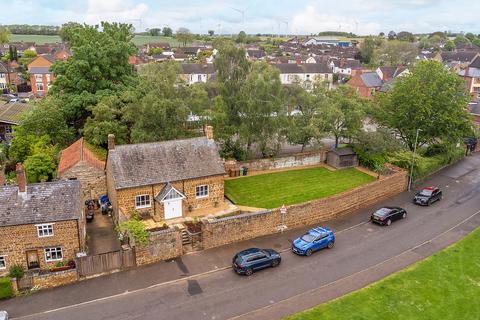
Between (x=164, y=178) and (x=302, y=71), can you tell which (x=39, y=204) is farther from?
(x=302, y=71)

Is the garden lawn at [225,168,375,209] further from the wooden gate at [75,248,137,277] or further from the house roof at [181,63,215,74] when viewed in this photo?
the house roof at [181,63,215,74]

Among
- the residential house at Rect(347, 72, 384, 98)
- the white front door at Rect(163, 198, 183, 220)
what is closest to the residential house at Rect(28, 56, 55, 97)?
the residential house at Rect(347, 72, 384, 98)

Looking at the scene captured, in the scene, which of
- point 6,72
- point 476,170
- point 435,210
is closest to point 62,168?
point 435,210

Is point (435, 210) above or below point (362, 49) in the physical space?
below

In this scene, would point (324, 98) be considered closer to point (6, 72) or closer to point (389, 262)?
point (389, 262)

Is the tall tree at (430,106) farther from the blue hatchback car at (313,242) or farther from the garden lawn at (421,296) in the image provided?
the blue hatchback car at (313,242)

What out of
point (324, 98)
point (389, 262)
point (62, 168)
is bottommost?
point (389, 262)

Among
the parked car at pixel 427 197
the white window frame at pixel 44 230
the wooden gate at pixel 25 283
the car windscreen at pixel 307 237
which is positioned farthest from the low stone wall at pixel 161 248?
the parked car at pixel 427 197
